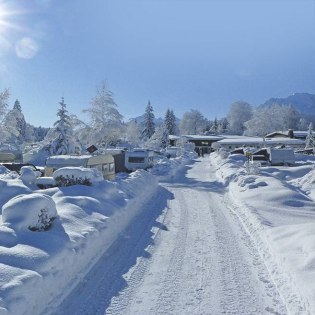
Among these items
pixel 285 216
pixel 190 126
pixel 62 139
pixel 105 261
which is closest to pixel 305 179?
pixel 285 216

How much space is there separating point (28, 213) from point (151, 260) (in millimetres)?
3102

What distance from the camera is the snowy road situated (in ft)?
21.5

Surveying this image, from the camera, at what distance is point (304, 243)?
353 inches

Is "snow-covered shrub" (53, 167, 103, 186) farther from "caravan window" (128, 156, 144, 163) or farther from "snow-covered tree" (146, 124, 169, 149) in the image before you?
"snow-covered tree" (146, 124, 169, 149)

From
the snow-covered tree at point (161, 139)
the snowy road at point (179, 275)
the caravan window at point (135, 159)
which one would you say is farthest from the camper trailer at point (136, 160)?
the snow-covered tree at point (161, 139)

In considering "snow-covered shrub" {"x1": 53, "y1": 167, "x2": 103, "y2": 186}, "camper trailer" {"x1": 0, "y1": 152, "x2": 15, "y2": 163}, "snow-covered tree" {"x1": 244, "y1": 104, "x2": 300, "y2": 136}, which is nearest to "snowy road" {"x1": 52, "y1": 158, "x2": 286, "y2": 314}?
"snow-covered shrub" {"x1": 53, "y1": 167, "x2": 103, "y2": 186}

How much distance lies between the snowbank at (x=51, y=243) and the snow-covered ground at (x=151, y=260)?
0.02m

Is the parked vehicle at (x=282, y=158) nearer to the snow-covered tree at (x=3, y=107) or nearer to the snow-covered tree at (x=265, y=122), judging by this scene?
the snow-covered tree at (x=3, y=107)

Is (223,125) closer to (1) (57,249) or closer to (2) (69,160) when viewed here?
(2) (69,160)

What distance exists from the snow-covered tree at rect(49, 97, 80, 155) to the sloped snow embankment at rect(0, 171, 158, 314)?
2955cm

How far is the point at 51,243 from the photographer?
800cm

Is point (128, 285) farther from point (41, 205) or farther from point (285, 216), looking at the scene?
point (285, 216)

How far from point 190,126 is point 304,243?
129362mm

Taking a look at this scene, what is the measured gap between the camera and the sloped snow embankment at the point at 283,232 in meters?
6.81
